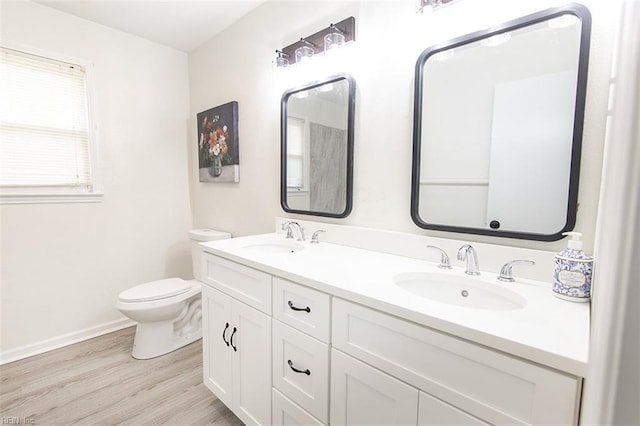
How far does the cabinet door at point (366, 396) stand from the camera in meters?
0.80

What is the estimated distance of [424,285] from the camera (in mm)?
1115

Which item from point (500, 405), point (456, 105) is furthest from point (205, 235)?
point (500, 405)

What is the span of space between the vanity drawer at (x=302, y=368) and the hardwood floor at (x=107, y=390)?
2.06ft

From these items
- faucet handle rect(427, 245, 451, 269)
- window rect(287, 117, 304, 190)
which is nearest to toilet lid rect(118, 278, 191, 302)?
window rect(287, 117, 304, 190)

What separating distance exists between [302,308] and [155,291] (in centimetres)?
144

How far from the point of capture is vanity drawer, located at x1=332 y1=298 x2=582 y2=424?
590 mm

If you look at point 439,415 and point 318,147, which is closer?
point 439,415

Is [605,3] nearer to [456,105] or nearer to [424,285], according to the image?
[456,105]

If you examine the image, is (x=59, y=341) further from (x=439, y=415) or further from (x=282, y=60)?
(x=439, y=415)

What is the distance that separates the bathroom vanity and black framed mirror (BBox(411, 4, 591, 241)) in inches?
9.3

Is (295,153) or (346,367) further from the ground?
(295,153)

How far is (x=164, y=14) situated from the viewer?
2.09 meters

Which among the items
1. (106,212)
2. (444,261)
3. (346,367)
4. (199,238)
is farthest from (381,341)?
(106,212)

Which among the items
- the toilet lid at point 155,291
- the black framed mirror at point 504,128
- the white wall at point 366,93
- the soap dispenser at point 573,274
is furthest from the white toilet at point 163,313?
the soap dispenser at point 573,274
